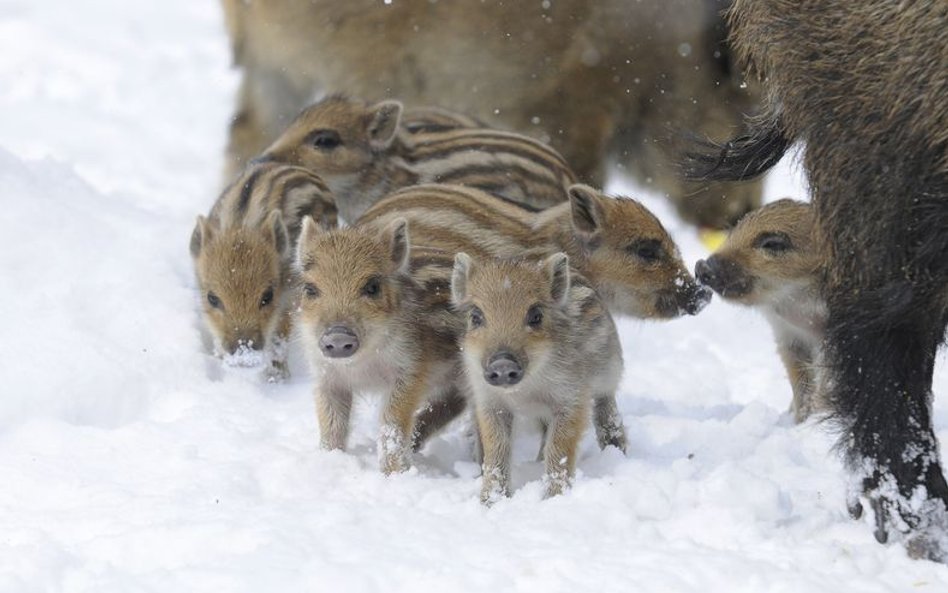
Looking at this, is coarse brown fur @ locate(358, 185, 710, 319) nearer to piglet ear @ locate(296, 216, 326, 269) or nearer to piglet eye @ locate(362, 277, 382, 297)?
piglet ear @ locate(296, 216, 326, 269)

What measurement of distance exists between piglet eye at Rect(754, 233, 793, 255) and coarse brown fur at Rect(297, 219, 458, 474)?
1.10 m

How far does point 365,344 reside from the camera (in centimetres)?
486

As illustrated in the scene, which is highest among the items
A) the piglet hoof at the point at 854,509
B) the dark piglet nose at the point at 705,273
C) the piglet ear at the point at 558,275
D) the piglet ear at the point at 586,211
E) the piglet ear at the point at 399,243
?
the dark piglet nose at the point at 705,273

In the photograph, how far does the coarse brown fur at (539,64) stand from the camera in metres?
7.75

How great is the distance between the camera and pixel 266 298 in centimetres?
587

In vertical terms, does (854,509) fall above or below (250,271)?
above

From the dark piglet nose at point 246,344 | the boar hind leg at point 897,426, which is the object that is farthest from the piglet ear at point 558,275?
the dark piglet nose at point 246,344

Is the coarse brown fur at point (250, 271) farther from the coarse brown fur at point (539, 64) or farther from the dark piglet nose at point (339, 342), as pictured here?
the coarse brown fur at point (539, 64)

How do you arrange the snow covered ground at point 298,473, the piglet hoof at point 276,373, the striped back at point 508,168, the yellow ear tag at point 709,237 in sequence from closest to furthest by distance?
the snow covered ground at point 298,473 < the piglet hoof at point 276,373 < the striped back at point 508,168 < the yellow ear tag at point 709,237

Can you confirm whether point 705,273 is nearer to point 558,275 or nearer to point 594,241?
point 594,241

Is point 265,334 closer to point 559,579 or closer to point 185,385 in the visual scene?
point 185,385

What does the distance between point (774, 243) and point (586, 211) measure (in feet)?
2.05

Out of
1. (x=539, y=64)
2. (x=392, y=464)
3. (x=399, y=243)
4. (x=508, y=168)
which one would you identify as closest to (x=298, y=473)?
(x=392, y=464)

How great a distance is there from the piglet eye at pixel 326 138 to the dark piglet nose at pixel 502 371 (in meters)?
2.67
